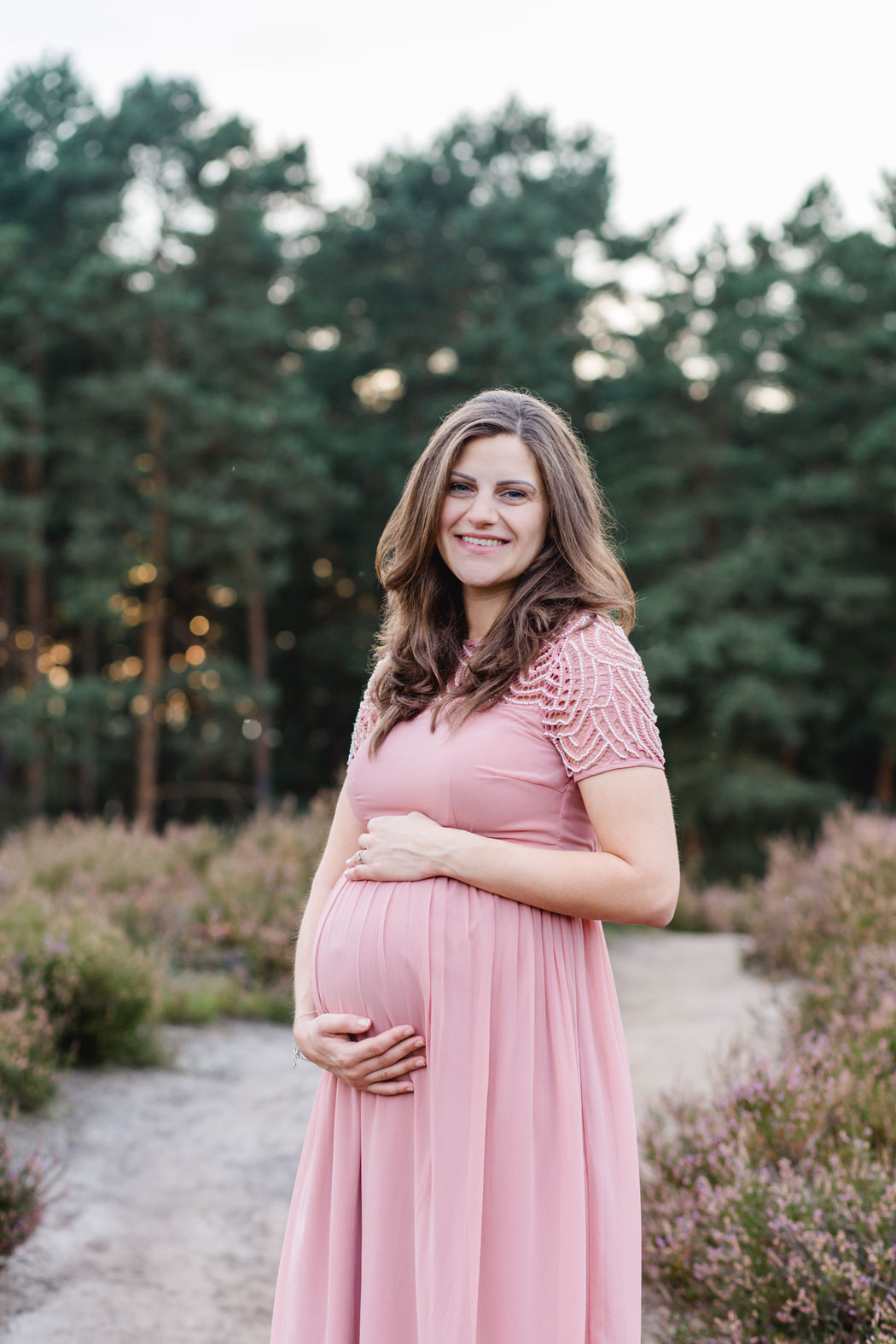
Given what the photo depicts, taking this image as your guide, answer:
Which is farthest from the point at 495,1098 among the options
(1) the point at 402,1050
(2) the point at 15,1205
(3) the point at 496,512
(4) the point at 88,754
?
(4) the point at 88,754

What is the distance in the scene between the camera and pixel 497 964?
198 centimetres

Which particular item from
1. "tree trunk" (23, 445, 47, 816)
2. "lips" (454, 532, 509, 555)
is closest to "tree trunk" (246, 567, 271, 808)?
"tree trunk" (23, 445, 47, 816)

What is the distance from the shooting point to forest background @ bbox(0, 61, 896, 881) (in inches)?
838

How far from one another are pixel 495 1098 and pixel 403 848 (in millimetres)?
462

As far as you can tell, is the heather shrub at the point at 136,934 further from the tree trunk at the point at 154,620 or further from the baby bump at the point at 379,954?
the tree trunk at the point at 154,620

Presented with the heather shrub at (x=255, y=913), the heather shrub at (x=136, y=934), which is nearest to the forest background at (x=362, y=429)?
the heather shrub at (x=136, y=934)

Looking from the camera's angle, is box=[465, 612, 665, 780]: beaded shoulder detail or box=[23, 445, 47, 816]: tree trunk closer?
box=[465, 612, 665, 780]: beaded shoulder detail

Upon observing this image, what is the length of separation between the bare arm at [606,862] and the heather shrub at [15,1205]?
2479 mm

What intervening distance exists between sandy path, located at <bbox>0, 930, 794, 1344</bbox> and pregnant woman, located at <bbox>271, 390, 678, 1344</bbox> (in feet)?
5.94

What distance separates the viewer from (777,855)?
9.62 meters

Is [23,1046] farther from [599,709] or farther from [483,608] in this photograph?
[599,709]

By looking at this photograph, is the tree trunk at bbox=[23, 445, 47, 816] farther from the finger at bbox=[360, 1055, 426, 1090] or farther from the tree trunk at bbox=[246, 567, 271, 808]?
the finger at bbox=[360, 1055, 426, 1090]

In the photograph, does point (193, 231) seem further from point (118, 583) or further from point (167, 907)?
point (167, 907)

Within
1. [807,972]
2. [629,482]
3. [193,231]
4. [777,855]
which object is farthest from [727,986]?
[193,231]
